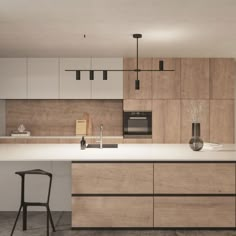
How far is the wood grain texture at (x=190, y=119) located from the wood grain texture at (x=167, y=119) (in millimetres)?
88

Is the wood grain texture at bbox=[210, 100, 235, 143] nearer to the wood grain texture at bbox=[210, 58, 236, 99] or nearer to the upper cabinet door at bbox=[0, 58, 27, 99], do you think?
the wood grain texture at bbox=[210, 58, 236, 99]

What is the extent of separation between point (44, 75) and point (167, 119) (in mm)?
2251

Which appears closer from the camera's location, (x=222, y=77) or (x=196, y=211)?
(x=196, y=211)

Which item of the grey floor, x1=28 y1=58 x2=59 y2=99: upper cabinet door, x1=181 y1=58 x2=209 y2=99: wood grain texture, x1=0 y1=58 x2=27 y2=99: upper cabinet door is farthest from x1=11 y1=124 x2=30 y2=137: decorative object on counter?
x1=181 y1=58 x2=209 y2=99: wood grain texture

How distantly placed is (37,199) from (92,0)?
2462mm

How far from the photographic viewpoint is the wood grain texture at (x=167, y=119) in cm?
620

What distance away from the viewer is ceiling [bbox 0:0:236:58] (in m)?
3.24

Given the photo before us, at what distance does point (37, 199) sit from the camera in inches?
170

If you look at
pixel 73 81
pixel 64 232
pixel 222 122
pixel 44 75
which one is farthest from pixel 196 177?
pixel 44 75

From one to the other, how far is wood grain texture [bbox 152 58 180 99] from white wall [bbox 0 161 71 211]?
2.47 meters

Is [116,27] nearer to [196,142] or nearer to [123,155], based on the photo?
[123,155]

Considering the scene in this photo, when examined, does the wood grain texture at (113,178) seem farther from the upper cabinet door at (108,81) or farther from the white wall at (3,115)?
the white wall at (3,115)

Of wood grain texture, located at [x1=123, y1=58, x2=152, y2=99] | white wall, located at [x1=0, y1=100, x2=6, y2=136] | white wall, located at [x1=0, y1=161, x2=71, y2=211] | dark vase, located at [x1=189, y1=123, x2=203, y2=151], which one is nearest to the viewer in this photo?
dark vase, located at [x1=189, y1=123, x2=203, y2=151]

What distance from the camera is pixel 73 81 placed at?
20.5 feet
